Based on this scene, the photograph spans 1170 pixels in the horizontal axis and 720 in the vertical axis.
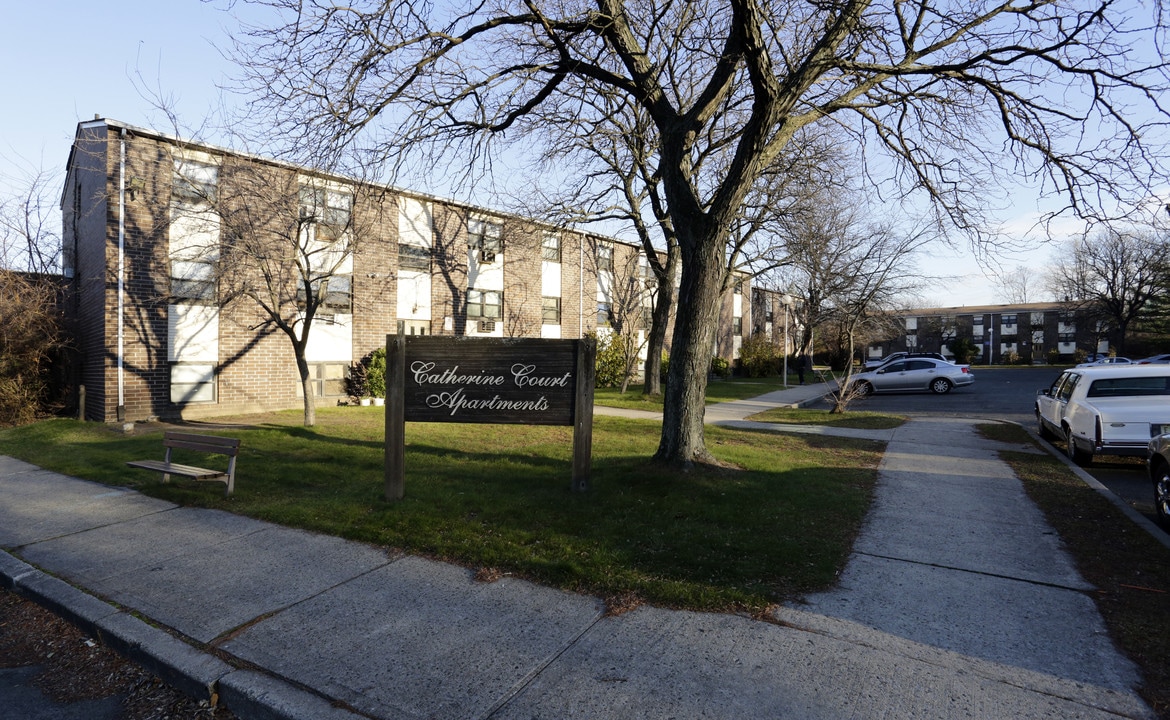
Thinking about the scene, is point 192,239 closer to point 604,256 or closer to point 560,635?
point 560,635

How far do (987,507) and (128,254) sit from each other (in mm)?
16401

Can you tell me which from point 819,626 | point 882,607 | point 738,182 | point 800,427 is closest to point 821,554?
point 882,607

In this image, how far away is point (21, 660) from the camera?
155 inches

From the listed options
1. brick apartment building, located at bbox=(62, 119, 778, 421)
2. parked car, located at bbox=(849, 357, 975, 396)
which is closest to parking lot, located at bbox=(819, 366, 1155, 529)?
parked car, located at bbox=(849, 357, 975, 396)

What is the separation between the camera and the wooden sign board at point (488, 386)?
22.6 feet

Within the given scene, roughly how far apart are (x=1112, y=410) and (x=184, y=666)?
11.2 metres

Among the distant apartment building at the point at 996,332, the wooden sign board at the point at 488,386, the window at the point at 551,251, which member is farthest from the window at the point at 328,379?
the distant apartment building at the point at 996,332

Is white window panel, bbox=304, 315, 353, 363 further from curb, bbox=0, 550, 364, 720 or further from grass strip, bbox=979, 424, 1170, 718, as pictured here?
grass strip, bbox=979, 424, 1170, 718

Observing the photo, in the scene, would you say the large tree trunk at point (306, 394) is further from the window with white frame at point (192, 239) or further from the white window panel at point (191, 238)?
the white window panel at point (191, 238)

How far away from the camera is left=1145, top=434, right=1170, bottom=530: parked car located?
20.3 feet

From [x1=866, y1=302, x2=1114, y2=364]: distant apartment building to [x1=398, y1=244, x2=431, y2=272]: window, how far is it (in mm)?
67823

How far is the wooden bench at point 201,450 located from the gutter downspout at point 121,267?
7.05 metres

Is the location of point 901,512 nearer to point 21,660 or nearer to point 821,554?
point 821,554

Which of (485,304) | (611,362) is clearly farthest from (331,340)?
(611,362)
